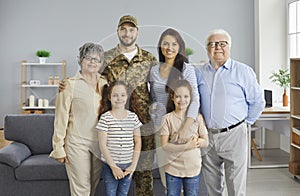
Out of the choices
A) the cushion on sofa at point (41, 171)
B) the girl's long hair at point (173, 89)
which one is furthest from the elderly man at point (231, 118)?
the cushion on sofa at point (41, 171)

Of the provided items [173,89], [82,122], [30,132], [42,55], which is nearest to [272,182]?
[30,132]

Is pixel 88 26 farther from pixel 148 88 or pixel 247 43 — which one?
pixel 148 88

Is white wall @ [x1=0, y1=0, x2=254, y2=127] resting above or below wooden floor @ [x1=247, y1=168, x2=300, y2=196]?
above

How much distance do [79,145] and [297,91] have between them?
9.87ft

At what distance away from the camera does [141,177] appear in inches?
98.9

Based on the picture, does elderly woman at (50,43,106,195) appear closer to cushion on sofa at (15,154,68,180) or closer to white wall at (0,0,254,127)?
cushion on sofa at (15,154,68,180)

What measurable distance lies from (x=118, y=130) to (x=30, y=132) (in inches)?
78.9

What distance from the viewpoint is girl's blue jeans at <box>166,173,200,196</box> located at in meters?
2.56

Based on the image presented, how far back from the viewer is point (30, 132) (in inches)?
159

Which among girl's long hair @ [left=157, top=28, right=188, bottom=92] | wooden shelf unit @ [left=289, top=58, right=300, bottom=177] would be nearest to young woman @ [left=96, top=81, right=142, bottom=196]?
girl's long hair @ [left=157, top=28, right=188, bottom=92]

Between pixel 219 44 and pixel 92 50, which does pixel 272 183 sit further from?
pixel 92 50

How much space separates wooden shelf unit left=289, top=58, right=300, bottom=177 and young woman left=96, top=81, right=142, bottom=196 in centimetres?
287

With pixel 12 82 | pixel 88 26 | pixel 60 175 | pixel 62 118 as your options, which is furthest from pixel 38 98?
pixel 62 118

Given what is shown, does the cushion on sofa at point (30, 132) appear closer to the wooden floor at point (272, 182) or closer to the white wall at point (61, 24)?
the wooden floor at point (272, 182)
